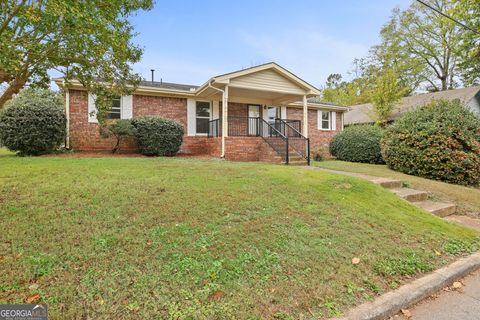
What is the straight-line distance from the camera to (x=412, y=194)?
613cm

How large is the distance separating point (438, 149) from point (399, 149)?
1212mm

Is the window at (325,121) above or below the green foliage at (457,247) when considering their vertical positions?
A: above

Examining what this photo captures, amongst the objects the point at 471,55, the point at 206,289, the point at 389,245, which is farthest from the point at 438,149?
the point at 471,55

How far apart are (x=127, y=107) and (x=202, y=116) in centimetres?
345

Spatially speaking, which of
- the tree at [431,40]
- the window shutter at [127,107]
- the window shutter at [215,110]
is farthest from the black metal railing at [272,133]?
the tree at [431,40]

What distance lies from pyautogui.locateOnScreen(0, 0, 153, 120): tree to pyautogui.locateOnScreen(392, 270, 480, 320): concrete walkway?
17.0 feet

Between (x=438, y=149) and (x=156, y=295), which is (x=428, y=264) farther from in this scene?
(x=438, y=149)

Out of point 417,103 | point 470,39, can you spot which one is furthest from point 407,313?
point 470,39

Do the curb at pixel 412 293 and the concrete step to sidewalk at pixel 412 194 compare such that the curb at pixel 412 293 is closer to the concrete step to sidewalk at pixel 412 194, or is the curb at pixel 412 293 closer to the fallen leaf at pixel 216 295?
the fallen leaf at pixel 216 295

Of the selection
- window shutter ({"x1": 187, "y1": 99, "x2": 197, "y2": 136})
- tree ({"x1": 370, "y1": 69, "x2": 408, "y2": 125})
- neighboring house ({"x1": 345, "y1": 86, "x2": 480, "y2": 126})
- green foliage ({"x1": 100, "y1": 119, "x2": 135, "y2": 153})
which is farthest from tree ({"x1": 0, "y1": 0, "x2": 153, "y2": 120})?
neighboring house ({"x1": 345, "y1": 86, "x2": 480, "y2": 126})

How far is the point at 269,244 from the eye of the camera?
123 inches

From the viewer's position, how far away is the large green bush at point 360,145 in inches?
498

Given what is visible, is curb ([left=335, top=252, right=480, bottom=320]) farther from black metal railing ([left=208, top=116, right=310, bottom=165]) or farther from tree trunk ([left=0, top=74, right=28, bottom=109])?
black metal railing ([left=208, top=116, right=310, bottom=165])

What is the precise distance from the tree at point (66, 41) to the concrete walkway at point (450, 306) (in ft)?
17.0
